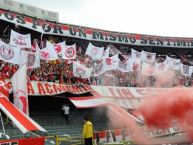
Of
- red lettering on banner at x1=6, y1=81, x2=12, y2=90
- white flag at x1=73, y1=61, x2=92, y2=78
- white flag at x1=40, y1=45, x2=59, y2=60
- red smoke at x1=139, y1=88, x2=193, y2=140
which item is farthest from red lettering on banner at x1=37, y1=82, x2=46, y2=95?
red smoke at x1=139, y1=88, x2=193, y2=140

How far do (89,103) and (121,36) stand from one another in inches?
560

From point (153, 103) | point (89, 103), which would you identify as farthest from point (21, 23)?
point (153, 103)

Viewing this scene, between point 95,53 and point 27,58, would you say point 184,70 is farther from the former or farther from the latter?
point 27,58

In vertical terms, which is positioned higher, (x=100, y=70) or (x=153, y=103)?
(x=100, y=70)

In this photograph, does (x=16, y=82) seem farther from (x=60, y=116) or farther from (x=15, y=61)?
(x=60, y=116)

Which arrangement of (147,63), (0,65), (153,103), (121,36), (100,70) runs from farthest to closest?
(121,36), (147,63), (100,70), (0,65), (153,103)

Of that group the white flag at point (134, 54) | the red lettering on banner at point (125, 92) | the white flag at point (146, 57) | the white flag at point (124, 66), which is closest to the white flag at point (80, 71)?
the white flag at point (124, 66)

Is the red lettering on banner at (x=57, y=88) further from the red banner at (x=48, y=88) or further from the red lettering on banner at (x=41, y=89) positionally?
the red lettering on banner at (x=41, y=89)

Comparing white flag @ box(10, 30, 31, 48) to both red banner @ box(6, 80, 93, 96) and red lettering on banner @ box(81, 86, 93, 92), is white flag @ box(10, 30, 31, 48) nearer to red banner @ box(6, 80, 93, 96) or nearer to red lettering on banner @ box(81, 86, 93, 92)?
red banner @ box(6, 80, 93, 96)

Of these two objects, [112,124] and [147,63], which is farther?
[147,63]

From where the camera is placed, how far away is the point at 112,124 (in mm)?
26969

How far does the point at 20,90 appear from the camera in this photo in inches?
812

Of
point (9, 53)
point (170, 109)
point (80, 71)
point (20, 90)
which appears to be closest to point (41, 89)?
point (20, 90)

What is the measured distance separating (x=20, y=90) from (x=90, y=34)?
50.6ft
